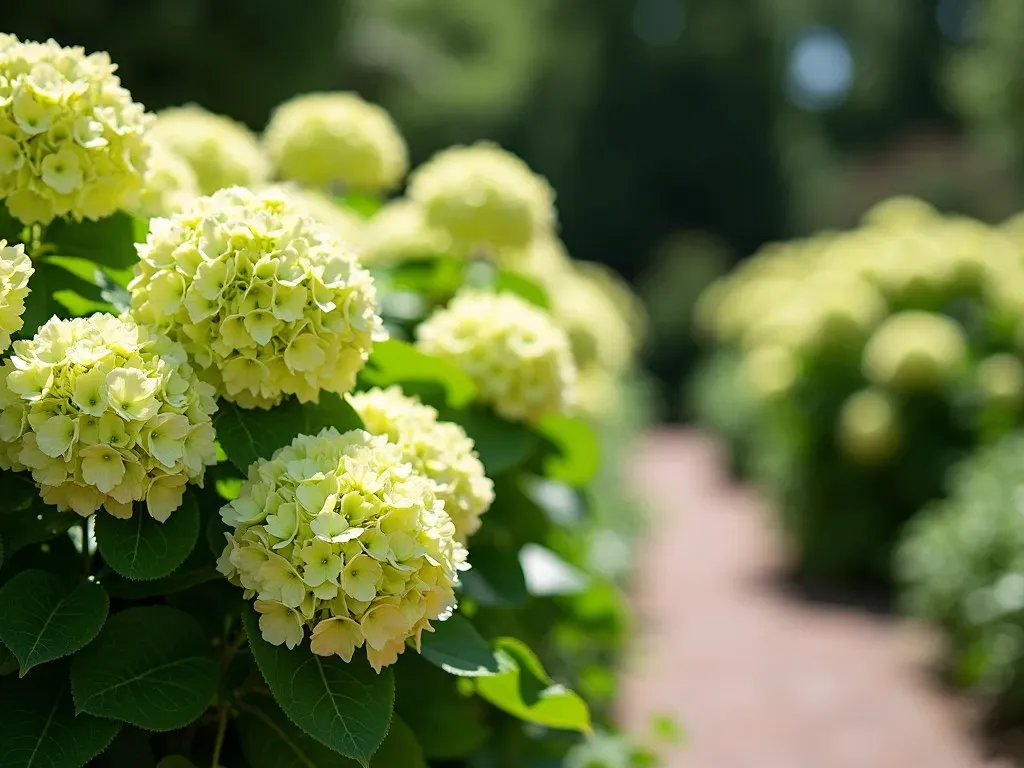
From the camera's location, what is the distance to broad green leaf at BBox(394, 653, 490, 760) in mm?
1980

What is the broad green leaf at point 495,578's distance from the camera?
217 centimetres

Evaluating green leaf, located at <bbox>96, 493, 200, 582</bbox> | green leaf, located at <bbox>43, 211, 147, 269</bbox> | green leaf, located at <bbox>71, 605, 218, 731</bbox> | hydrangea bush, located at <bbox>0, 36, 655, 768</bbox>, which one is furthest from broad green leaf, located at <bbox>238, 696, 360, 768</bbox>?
green leaf, located at <bbox>43, 211, 147, 269</bbox>

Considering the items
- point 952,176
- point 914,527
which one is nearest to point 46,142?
point 914,527

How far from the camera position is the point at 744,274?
17078 mm

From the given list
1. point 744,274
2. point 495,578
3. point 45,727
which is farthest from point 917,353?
point 744,274

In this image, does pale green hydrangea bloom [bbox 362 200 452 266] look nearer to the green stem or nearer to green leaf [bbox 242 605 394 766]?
the green stem

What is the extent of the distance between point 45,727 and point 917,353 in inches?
264

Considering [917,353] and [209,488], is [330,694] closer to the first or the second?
[209,488]

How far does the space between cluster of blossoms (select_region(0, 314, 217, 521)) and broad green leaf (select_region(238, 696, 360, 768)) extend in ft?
1.30

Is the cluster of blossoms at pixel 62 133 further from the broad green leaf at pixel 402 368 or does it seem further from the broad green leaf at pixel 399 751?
the broad green leaf at pixel 399 751

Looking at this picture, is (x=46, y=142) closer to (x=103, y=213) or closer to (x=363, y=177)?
(x=103, y=213)

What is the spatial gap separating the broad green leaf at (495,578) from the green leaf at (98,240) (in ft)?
2.77

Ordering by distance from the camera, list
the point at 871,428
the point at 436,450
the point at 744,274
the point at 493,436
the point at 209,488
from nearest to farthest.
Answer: the point at 209,488 → the point at 436,450 → the point at 493,436 → the point at 871,428 → the point at 744,274

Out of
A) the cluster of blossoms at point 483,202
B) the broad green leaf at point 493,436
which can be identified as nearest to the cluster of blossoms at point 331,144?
the cluster of blossoms at point 483,202
